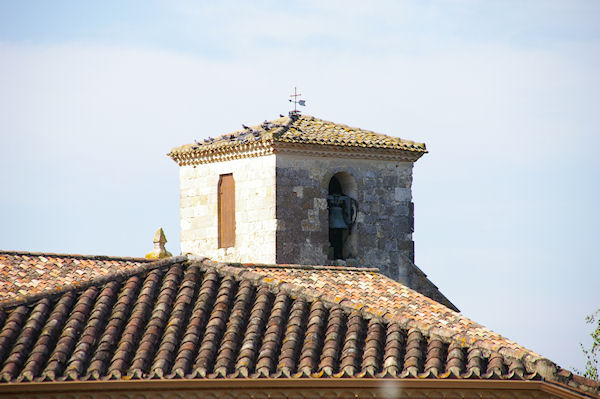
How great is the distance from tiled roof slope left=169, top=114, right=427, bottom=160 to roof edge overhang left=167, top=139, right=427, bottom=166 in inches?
1.6

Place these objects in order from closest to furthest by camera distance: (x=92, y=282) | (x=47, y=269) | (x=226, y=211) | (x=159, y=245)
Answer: (x=92, y=282) → (x=47, y=269) → (x=159, y=245) → (x=226, y=211)

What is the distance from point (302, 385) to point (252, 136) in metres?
10.9

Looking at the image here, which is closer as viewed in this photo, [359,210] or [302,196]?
[302,196]

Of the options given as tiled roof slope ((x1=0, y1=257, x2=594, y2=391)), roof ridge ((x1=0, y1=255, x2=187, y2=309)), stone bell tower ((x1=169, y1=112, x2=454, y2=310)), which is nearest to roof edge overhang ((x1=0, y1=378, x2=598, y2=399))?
tiled roof slope ((x1=0, y1=257, x2=594, y2=391))

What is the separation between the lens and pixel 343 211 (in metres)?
26.6

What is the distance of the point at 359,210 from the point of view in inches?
1047

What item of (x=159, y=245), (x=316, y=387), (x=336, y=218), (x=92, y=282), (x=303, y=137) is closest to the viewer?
(x=316, y=387)

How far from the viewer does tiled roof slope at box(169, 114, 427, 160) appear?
25.8m

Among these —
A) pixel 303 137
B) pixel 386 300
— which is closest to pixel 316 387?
pixel 386 300

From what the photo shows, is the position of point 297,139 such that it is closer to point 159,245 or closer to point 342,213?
point 342,213

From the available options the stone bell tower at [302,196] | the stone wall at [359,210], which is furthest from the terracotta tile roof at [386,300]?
the stone bell tower at [302,196]

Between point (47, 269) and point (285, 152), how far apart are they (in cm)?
580

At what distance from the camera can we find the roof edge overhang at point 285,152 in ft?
84.2

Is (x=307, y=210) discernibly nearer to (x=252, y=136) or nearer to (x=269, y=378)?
(x=252, y=136)
